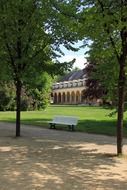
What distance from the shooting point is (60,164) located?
39.7 ft

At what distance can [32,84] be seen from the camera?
19.7m

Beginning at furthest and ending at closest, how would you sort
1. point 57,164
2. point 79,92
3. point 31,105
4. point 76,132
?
point 79,92 → point 31,105 → point 76,132 → point 57,164

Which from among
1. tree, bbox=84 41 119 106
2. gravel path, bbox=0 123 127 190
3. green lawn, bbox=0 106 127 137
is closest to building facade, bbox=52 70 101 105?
green lawn, bbox=0 106 127 137

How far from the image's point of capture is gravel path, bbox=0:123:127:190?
965 cm

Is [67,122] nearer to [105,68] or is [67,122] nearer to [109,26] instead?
[105,68]

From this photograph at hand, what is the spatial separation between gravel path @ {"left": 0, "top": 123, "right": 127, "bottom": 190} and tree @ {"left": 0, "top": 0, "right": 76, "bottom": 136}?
115 inches

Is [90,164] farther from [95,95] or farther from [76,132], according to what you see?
[95,95]

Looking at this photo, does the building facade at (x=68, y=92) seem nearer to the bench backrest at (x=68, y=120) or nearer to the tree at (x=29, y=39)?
the bench backrest at (x=68, y=120)

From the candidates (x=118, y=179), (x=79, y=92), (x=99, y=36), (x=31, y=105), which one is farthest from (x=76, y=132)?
(x=79, y=92)

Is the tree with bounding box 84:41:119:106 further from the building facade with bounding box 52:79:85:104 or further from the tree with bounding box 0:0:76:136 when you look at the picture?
the building facade with bounding box 52:79:85:104

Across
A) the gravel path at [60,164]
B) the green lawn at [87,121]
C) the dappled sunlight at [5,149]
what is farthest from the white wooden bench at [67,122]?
the dappled sunlight at [5,149]

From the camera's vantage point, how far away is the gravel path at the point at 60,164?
965 centimetres

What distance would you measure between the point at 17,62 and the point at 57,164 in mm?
7485

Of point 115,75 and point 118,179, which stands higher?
point 115,75
